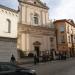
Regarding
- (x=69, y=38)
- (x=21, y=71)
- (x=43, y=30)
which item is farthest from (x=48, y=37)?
(x=21, y=71)

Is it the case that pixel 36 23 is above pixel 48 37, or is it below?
above

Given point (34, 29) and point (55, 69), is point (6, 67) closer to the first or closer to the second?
point (55, 69)

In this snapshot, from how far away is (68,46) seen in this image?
58.9 metres

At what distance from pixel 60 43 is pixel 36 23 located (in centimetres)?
1276

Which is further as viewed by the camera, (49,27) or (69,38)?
(69,38)

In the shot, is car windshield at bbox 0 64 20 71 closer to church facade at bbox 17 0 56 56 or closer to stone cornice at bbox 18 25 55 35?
church facade at bbox 17 0 56 56

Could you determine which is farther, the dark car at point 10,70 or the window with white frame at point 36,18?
the window with white frame at point 36,18

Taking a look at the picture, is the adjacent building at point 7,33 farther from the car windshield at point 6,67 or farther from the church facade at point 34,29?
the car windshield at point 6,67

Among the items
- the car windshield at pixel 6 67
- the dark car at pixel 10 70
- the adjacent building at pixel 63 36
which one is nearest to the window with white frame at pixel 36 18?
the adjacent building at pixel 63 36

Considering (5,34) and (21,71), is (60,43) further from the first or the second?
(21,71)

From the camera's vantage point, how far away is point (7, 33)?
111 feet

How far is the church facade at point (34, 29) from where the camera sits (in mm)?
44156

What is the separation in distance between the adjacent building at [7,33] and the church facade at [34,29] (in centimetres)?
824

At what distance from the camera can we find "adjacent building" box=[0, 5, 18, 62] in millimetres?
32500
